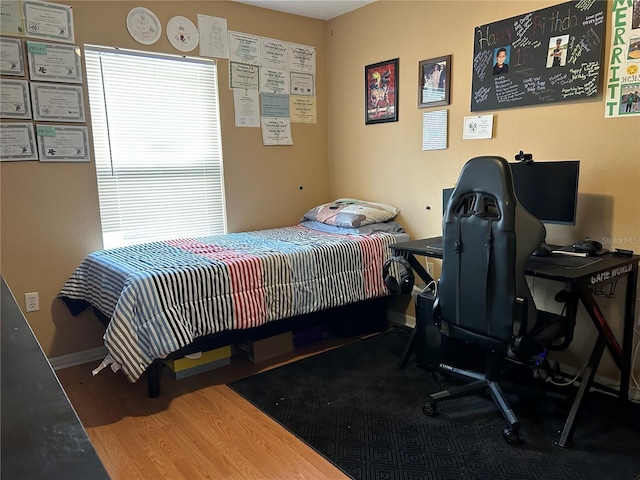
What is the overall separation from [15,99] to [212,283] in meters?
1.54

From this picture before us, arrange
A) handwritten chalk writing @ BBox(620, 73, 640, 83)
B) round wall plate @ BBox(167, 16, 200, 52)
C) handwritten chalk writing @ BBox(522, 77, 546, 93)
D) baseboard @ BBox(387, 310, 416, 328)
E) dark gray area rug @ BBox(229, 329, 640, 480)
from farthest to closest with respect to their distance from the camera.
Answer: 1. baseboard @ BBox(387, 310, 416, 328)
2. round wall plate @ BBox(167, 16, 200, 52)
3. handwritten chalk writing @ BBox(522, 77, 546, 93)
4. handwritten chalk writing @ BBox(620, 73, 640, 83)
5. dark gray area rug @ BBox(229, 329, 640, 480)

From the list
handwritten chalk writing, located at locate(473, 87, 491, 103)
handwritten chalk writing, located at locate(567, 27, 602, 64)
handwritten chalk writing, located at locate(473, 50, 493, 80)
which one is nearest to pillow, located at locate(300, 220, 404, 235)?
handwritten chalk writing, located at locate(473, 87, 491, 103)

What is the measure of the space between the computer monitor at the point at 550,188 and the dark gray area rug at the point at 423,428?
37.7 inches

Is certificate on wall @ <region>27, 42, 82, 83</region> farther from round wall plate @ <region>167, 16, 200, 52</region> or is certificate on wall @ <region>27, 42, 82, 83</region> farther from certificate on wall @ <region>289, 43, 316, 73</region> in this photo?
certificate on wall @ <region>289, 43, 316, 73</region>

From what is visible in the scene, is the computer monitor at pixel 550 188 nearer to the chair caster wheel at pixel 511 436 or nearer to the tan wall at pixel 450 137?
the tan wall at pixel 450 137

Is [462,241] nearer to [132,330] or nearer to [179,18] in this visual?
[132,330]

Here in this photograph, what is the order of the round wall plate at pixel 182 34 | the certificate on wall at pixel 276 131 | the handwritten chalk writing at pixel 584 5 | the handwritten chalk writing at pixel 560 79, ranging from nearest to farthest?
1. the handwritten chalk writing at pixel 584 5
2. the handwritten chalk writing at pixel 560 79
3. the round wall plate at pixel 182 34
4. the certificate on wall at pixel 276 131

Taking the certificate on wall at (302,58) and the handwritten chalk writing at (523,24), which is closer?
the handwritten chalk writing at (523,24)

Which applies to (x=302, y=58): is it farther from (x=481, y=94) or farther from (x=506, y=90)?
(x=506, y=90)

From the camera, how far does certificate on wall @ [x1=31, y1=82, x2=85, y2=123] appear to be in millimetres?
2627

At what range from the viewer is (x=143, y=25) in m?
2.96

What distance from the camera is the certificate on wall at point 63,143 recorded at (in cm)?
267

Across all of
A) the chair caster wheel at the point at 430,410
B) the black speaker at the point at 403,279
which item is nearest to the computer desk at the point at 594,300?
the black speaker at the point at 403,279

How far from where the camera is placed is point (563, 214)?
231cm
